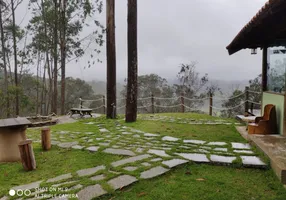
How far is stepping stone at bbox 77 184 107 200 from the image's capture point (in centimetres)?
228

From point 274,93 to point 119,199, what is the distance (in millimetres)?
4059

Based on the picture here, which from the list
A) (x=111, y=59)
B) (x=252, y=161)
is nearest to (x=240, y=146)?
(x=252, y=161)

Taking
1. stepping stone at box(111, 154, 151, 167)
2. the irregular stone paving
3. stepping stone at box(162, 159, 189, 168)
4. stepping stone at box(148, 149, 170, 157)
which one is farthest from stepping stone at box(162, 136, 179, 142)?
stepping stone at box(162, 159, 189, 168)

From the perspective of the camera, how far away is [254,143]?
12.8 feet

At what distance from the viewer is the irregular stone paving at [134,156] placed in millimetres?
2580

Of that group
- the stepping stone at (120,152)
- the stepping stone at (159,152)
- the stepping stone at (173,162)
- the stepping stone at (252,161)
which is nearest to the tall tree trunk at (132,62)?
the stepping stone at (120,152)

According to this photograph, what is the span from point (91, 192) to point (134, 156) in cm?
116

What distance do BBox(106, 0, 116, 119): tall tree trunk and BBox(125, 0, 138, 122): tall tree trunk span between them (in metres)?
1.15

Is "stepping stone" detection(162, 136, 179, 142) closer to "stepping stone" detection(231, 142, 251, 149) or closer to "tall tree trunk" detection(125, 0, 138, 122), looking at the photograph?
"stepping stone" detection(231, 142, 251, 149)

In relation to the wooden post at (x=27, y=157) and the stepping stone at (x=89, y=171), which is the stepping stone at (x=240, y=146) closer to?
the stepping stone at (x=89, y=171)

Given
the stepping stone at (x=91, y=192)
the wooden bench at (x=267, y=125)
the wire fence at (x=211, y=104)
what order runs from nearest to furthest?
the stepping stone at (x=91, y=192) < the wooden bench at (x=267, y=125) < the wire fence at (x=211, y=104)

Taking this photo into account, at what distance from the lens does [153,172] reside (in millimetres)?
2846

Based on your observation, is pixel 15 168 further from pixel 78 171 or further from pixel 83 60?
pixel 83 60

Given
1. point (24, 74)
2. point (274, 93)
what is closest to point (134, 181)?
point (274, 93)
